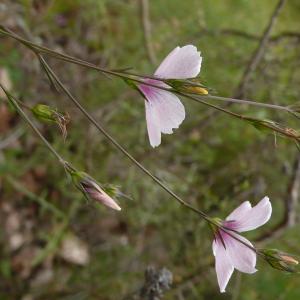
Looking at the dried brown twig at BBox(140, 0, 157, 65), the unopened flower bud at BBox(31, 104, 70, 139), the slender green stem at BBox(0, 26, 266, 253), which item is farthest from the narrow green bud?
the dried brown twig at BBox(140, 0, 157, 65)

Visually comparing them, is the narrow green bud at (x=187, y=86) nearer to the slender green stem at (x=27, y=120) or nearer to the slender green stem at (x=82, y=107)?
the slender green stem at (x=82, y=107)

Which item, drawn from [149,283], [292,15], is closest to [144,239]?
[149,283]

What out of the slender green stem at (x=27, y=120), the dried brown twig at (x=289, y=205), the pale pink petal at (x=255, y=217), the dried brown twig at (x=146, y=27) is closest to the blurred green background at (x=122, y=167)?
the dried brown twig at (x=289, y=205)

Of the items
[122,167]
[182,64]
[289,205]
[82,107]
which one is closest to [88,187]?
[82,107]

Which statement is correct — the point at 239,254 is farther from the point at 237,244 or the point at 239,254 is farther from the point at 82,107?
the point at 82,107

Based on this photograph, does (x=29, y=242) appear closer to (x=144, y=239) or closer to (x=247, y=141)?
(x=144, y=239)

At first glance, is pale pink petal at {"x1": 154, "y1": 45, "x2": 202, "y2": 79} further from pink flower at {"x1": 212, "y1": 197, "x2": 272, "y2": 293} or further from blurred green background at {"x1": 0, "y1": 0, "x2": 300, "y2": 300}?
blurred green background at {"x1": 0, "y1": 0, "x2": 300, "y2": 300}

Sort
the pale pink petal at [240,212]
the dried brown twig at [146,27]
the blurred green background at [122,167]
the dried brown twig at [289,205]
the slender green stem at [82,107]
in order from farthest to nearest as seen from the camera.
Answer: the dried brown twig at [146,27], the blurred green background at [122,167], the dried brown twig at [289,205], the pale pink petal at [240,212], the slender green stem at [82,107]
